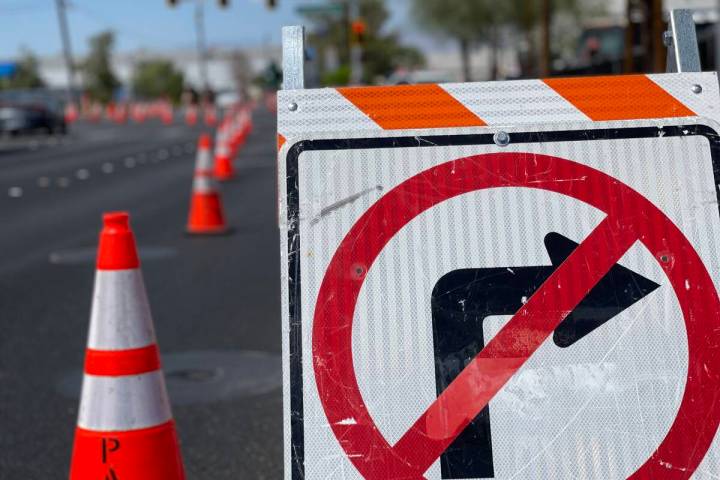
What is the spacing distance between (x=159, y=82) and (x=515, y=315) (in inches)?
5542

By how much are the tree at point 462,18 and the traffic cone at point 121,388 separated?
54.7m

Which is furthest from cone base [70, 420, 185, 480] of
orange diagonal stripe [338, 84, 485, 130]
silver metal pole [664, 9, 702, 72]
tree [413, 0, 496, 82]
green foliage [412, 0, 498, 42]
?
green foliage [412, 0, 498, 42]

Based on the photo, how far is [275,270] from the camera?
9.81m

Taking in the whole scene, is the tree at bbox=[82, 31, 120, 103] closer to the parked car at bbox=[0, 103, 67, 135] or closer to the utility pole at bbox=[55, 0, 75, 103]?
the utility pole at bbox=[55, 0, 75, 103]

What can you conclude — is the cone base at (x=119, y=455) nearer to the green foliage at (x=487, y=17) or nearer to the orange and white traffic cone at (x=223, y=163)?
the orange and white traffic cone at (x=223, y=163)

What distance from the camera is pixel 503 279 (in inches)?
104

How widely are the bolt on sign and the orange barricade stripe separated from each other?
3.04 feet

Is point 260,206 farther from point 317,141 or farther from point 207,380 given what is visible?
point 317,141

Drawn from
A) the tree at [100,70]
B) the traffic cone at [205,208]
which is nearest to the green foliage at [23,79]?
the tree at [100,70]

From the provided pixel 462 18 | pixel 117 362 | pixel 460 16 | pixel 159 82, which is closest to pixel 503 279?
pixel 117 362

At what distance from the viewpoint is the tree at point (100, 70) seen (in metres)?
117

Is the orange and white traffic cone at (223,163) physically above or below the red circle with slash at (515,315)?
below

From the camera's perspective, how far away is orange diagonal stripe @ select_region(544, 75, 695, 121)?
2.73m

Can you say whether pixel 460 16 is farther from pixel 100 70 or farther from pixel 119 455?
pixel 100 70
